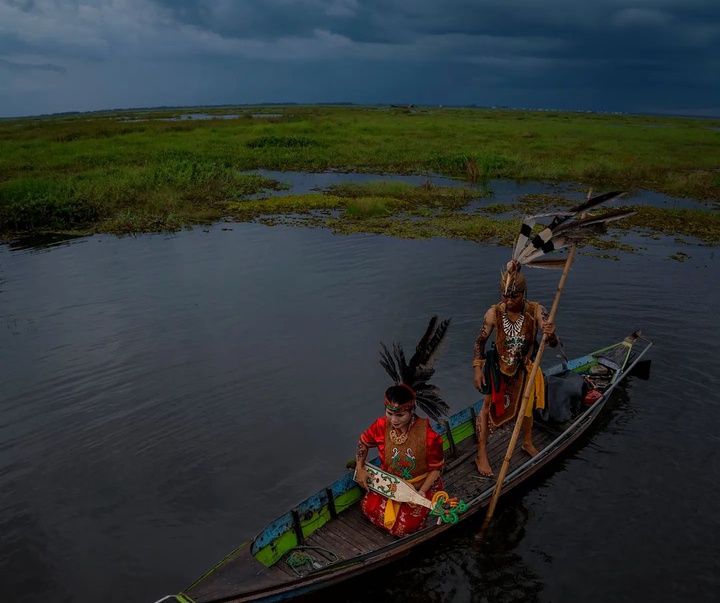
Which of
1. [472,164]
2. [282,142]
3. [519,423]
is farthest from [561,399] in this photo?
[282,142]

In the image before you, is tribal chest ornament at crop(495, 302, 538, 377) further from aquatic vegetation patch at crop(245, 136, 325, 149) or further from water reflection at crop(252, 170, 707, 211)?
aquatic vegetation patch at crop(245, 136, 325, 149)

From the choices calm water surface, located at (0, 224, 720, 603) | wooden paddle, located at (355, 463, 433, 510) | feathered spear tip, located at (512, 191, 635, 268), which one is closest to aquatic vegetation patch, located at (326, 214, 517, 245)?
calm water surface, located at (0, 224, 720, 603)

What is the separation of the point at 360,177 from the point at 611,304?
867 inches

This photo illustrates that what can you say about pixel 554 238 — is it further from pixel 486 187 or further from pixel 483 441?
pixel 486 187

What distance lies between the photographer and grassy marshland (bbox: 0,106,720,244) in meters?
23.3

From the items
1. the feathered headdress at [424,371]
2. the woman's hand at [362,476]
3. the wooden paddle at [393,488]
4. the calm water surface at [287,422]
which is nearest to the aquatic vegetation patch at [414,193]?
the calm water surface at [287,422]

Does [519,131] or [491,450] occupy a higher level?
[519,131]

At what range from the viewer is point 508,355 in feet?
24.4

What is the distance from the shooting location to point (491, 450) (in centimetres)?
832

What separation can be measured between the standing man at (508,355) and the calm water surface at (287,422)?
1094 mm

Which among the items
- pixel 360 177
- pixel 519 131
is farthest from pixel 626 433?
pixel 519 131

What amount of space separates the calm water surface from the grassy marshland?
5.84 m

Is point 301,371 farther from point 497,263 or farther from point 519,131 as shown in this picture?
point 519,131

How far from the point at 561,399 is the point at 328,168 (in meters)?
31.8
